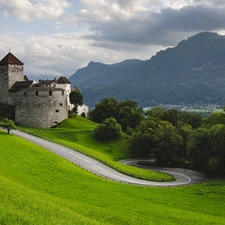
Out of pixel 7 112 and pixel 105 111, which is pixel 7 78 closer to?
pixel 7 112

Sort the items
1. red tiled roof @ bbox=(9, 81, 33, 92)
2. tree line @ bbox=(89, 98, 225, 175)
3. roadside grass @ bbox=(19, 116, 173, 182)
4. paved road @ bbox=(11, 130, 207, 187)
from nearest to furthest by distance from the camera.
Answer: paved road @ bbox=(11, 130, 207, 187) → tree line @ bbox=(89, 98, 225, 175) → roadside grass @ bbox=(19, 116, 173, 182) → red tiled roof @ bbox=(9, 81, 33, 92)

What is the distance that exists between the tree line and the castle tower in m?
31.8

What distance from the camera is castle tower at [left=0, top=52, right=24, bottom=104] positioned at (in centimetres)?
11119

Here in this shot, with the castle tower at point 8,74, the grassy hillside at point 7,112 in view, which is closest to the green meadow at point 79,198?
the grassy hillside at point 7,112

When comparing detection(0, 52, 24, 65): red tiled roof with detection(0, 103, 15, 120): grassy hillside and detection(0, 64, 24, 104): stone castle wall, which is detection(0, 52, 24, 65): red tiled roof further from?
detection(0, 103, 15, 120): grassy hillside

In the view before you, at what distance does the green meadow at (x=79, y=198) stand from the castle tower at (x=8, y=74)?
5340 centimetres

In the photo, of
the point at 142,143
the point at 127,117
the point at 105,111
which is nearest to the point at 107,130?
the point at 142,143

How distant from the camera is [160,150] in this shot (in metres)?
86.5

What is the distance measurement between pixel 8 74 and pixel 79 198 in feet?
270

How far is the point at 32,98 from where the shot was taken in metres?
103

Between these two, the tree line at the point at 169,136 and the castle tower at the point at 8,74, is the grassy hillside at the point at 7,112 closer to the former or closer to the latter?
the castle tower at the point at 8,74

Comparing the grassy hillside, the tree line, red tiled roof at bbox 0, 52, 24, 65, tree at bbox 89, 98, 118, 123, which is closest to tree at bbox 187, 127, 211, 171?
the tree line

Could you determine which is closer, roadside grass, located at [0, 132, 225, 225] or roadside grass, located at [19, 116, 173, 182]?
roadside grass, located at [0, 132, 225, 225]

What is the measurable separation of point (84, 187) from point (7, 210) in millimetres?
23910
